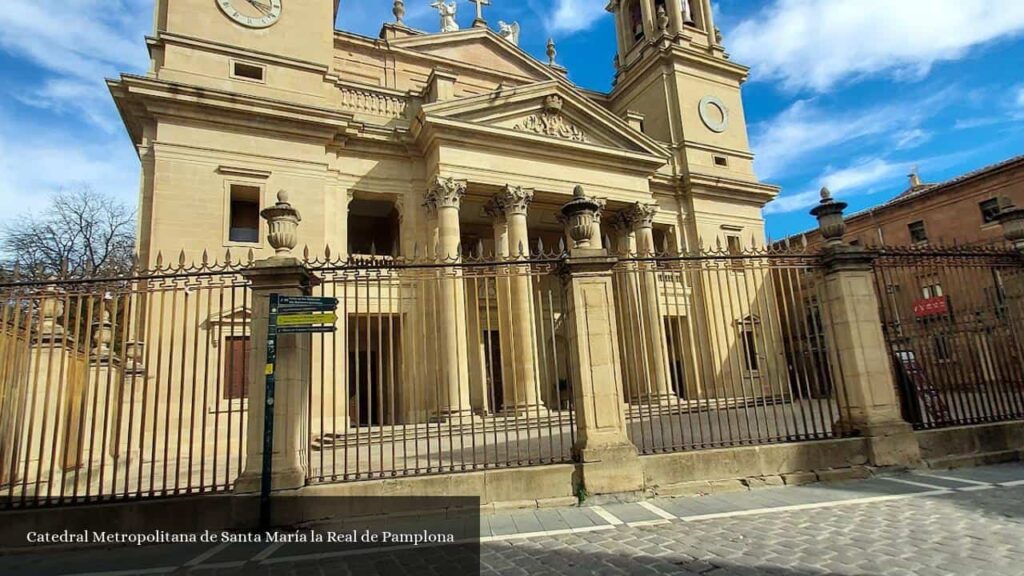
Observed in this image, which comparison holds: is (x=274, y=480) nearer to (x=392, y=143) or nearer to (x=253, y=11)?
(x=392, y=143)

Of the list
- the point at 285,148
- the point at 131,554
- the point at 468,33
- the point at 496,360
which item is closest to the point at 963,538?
the point at 131,554

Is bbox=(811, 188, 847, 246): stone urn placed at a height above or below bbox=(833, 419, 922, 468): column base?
above

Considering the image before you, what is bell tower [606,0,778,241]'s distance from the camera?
23.6 meters

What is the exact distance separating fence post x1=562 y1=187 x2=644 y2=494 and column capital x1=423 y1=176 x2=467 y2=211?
9.60 metres

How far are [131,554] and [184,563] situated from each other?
944 mm

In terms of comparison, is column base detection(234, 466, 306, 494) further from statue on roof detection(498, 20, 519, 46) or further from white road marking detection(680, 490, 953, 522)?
statue on roof detection(498, 20, 519, 46)

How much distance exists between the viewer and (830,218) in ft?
27.5

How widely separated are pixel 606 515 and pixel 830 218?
5.85 m

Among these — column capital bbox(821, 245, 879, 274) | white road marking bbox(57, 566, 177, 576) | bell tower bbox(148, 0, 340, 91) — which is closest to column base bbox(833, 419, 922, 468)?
column capital bbox(821, 245, 879, 274)

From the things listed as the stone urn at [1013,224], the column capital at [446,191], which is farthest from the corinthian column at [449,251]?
the stone urn at [1013,224]

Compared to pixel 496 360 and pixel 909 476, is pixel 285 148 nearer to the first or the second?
pixel 496 360

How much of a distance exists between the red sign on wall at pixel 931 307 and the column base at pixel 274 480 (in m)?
9.27

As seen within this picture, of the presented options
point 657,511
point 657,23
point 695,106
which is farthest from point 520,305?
point 657,23

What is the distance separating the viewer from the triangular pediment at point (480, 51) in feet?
73.7
